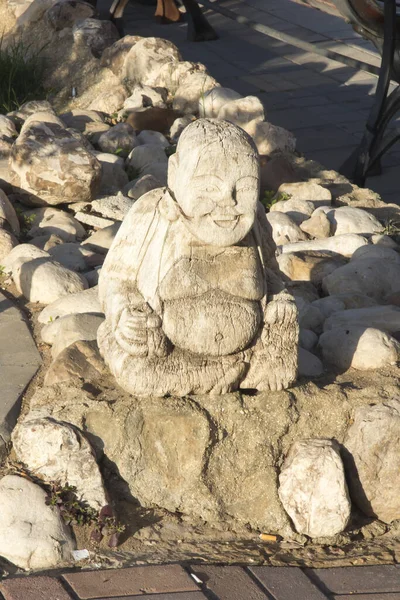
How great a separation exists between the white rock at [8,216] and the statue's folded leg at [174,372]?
7.73ft

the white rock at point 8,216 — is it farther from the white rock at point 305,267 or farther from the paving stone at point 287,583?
the paving stone at point 287,583

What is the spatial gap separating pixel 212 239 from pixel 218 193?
0.64 feet

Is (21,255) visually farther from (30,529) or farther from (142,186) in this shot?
(30,529)

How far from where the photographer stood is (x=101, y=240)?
5824 mm

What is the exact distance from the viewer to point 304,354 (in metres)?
4.23

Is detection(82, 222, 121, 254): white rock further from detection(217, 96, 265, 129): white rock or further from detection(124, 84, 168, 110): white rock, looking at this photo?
detection(124, 84, 168, 110): white rock

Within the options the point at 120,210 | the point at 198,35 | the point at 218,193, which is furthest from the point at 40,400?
the point at 198,35

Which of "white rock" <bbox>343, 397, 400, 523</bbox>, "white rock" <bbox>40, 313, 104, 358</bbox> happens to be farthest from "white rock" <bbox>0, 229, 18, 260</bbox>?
"white rock" <bbox>343, 397, 400, 523</bbox>

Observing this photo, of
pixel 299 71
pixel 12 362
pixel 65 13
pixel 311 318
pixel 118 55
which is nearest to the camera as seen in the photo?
pixel 12 362

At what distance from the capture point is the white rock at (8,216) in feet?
19.0

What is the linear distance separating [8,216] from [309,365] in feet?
8.47

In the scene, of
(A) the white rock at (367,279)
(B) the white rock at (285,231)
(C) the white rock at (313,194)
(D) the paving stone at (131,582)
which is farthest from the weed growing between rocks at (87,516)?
(C) the white rock at (313,194)

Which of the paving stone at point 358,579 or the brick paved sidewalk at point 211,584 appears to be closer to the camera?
the brick paved sidewalk at point 211,584

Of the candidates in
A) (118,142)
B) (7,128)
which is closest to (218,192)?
(118,142)
